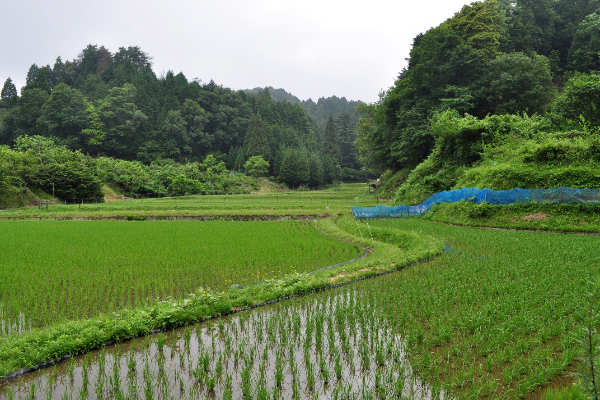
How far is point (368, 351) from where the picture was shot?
424 centimetres

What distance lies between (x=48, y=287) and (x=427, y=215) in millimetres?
17215

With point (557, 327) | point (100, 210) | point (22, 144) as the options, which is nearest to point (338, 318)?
point (557, 327)

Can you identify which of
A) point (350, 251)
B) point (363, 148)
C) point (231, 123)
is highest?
point (231, 123)

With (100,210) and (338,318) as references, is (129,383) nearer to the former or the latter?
(338,318)

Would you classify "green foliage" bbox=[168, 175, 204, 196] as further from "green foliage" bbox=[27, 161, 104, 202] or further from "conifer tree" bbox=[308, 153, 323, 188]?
"conifer tree" bbox=[308, 153, 323, 188]

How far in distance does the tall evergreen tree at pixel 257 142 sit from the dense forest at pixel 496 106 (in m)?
22.6

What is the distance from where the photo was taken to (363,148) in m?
45.1

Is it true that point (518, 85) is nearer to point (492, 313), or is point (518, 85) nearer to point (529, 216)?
point (529, 216)

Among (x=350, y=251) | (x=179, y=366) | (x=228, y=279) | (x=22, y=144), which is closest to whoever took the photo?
(x=179, y=366)

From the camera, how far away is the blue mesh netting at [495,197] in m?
13.2

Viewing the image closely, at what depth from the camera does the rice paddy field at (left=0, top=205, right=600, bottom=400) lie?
3488 mm

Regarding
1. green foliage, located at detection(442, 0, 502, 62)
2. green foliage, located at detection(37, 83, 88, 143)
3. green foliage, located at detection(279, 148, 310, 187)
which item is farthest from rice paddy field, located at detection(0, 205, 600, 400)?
green foliage, located at detection(37, 83, 88, 143)

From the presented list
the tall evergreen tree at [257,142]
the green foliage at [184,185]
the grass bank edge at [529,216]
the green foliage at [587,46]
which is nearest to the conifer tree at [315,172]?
the tall evergreen tree at [257,142]

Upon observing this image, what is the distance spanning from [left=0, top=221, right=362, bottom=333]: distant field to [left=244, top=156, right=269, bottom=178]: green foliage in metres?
42.1
